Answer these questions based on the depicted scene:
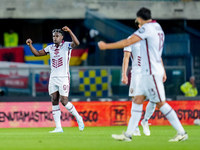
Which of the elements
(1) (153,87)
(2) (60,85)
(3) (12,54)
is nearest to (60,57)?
(2) (60,85)

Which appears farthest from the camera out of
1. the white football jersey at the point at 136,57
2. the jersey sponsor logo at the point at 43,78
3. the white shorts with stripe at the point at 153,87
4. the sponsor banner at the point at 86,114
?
the jersey sponsor logo at the point at 43,78

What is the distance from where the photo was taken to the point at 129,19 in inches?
1131

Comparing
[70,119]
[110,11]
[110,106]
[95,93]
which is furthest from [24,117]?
[110,11]

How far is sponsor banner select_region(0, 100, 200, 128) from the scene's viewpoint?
55.0 ft

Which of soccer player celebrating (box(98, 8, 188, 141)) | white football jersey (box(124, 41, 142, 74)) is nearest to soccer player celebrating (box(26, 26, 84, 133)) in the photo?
white football jersey (box(124, 41, 142, 74))

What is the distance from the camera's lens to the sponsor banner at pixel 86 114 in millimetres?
16750

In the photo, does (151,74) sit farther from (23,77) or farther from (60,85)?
(23,77)

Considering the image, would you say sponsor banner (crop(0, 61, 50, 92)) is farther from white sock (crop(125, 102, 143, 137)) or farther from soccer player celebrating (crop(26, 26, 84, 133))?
white sock (crop(125, 102, 143, 137))

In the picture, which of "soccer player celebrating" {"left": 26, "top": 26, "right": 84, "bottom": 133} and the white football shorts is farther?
"soccer player celebrating" {"left": 26, "top": 26, "right": 84, "bottom": 133}

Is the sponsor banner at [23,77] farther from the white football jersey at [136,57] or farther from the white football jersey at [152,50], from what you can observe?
the white football jersey at [152,50]

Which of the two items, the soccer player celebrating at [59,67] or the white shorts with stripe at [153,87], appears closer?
the white shorts with stripe at [153,87]

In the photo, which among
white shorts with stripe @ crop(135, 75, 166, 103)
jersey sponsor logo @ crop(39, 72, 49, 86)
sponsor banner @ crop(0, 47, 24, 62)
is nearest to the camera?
white shorts with stripe @ crop(135, 75, 166, 103)

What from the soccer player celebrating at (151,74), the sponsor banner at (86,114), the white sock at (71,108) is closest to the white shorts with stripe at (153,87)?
the soccer player celebrating at (151,74)

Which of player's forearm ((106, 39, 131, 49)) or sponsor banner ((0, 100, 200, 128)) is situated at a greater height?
player's forearm ((106, 39, 131, 49))
